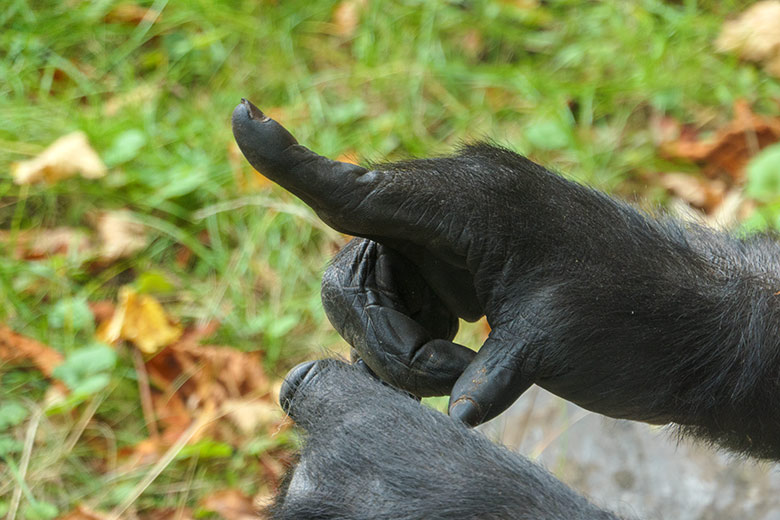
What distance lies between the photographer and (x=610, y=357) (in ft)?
3.97

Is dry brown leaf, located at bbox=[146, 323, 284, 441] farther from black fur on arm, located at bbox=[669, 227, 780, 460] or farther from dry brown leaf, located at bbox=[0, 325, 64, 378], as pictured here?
black fur on arm, located at bbox=[669, 227, 780, 460]

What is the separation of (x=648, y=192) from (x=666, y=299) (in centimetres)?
172

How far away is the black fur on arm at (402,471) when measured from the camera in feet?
3.48

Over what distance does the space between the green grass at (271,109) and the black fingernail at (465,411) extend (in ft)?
3.98

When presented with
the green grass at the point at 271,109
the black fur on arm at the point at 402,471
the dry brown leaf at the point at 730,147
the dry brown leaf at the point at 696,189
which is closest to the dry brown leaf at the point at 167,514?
the green grass at the point at 271,109

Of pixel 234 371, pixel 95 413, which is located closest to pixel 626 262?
pixel 234 371

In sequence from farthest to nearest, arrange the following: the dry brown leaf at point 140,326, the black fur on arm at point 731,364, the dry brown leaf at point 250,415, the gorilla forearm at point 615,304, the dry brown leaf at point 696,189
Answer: the dry brown leaf at point 696,189 < the dry brown leaf at point 140,326 < the dry brown leaf at point 250,415 < the black fur on arm at point 731,364 < the gorilla forearm at point 615,304

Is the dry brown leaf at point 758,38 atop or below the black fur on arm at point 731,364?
atop

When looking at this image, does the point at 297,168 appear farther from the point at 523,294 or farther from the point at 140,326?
the point at 140,326

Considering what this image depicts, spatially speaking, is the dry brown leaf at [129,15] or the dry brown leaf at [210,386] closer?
the dry brown leaf at [210,386]

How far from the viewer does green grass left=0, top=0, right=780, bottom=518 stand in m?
2.52

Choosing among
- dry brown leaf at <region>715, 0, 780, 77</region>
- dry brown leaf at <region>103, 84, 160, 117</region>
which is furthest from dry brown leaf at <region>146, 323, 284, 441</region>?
dry brown leaf at <region>715, 0, 780, 77</region>

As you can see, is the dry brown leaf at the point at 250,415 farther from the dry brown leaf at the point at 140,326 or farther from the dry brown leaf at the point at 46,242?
the dry brown leaf at the point at 46,242

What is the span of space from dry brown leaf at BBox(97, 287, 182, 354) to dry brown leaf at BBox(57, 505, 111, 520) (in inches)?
17.9
